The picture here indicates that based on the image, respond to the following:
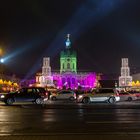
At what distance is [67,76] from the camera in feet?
584

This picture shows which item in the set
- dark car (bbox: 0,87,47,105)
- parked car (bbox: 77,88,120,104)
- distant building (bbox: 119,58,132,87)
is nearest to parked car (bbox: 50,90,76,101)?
parked car (bbox: 77,88,120,104)

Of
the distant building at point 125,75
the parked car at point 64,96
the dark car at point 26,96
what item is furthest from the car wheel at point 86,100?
the distant building at point 125,75

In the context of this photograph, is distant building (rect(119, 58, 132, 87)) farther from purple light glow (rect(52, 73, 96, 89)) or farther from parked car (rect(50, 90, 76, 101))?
parked car (rect(50, 90, 76, 101))

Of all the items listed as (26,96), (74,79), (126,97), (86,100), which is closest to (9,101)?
(26,96)

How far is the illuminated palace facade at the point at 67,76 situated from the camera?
151 metres

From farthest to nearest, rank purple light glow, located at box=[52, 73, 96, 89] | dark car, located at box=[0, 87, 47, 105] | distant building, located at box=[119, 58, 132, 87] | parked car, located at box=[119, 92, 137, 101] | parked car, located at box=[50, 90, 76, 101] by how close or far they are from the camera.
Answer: purple light glow, located at box=[52, 73, 96, 89]
distant building, located at box=[119, 58, 132, 87]
parked car, located at box=[50, 90, 76, 101]
parked car, located at box=[119, 92, 137, 101]
dark car, located at box=[0, 87, 47, 105]

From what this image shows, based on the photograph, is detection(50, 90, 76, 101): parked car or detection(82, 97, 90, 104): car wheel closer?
detection(82, 97, 90, 104): car wheel

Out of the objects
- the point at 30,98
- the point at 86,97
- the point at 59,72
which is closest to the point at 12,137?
the point at 30,98

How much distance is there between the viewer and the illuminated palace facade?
15141cm

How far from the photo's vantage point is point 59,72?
18688 centimetres

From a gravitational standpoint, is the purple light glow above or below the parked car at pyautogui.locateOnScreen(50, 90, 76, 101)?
above

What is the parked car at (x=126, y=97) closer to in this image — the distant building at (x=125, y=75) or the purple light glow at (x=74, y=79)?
the distant building at (x=125, y=75)

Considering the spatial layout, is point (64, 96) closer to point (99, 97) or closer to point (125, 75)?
point (99, 97)

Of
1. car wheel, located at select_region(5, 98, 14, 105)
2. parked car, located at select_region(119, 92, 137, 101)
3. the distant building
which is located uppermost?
the distant building
